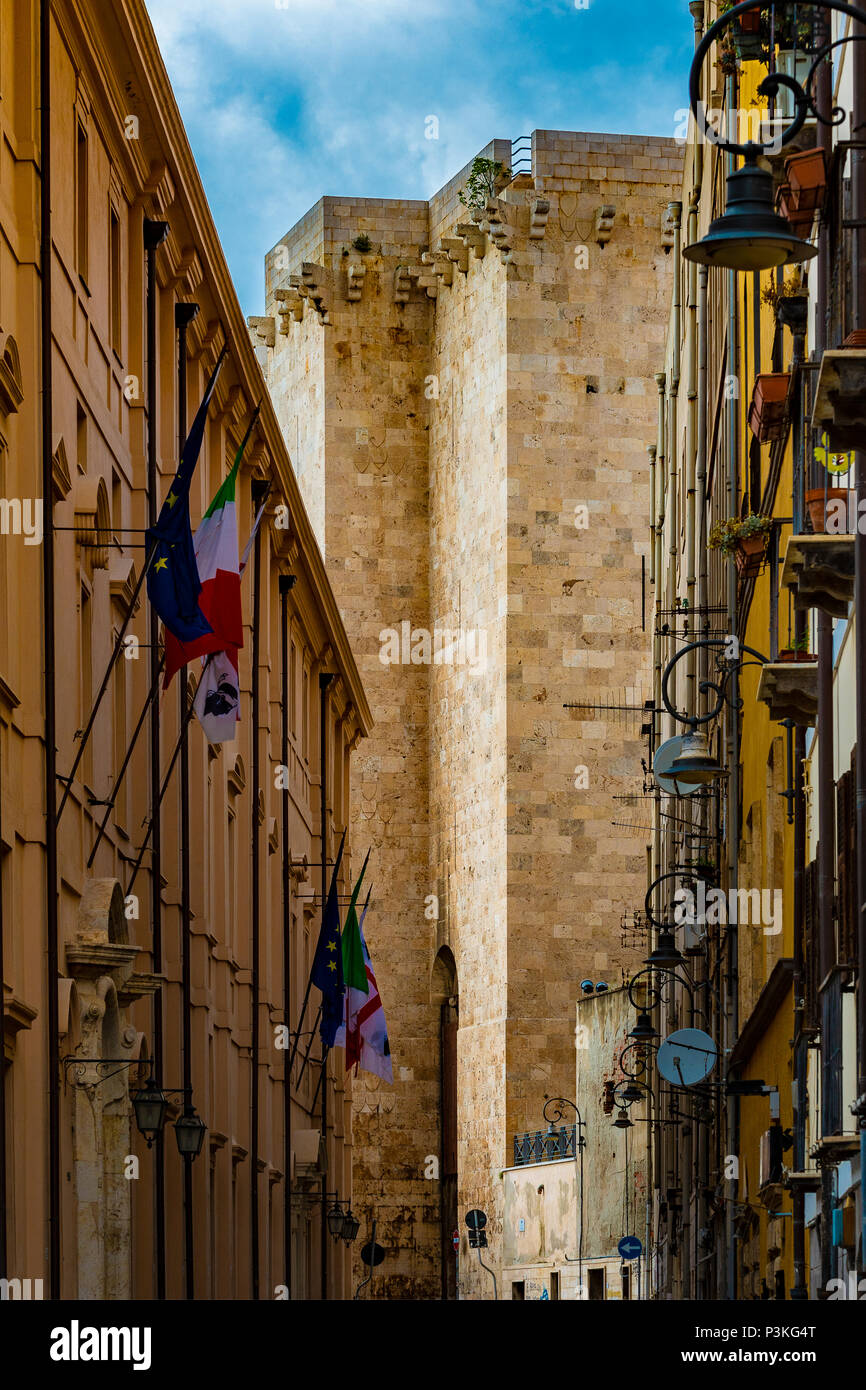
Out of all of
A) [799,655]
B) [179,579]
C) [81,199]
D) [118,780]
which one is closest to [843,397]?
[799,655]

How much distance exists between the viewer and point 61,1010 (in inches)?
726

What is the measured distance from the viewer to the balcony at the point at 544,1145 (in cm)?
5447

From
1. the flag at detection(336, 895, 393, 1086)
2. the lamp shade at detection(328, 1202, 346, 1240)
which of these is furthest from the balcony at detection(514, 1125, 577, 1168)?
the flag at detection(336, 895, 393, 1086)

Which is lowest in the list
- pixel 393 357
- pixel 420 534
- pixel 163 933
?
pixel 163 933

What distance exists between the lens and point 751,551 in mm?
24062

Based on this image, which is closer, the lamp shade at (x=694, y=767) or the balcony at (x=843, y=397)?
the balcony at (x=843, y=397)

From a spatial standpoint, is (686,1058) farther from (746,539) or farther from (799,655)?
(799,655)

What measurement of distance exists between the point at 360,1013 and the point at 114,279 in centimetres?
1411

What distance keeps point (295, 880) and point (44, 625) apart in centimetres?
2102

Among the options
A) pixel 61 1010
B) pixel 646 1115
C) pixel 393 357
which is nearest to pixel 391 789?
pixel 393 357

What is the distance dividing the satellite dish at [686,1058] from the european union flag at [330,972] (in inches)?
218

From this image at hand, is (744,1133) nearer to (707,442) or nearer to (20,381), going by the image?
(707,442)

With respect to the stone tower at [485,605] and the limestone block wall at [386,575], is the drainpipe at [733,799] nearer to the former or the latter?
the stone tower at [485,605]

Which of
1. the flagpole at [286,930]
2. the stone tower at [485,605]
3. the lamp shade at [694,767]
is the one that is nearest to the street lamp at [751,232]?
the lamp shade at [694,767]
